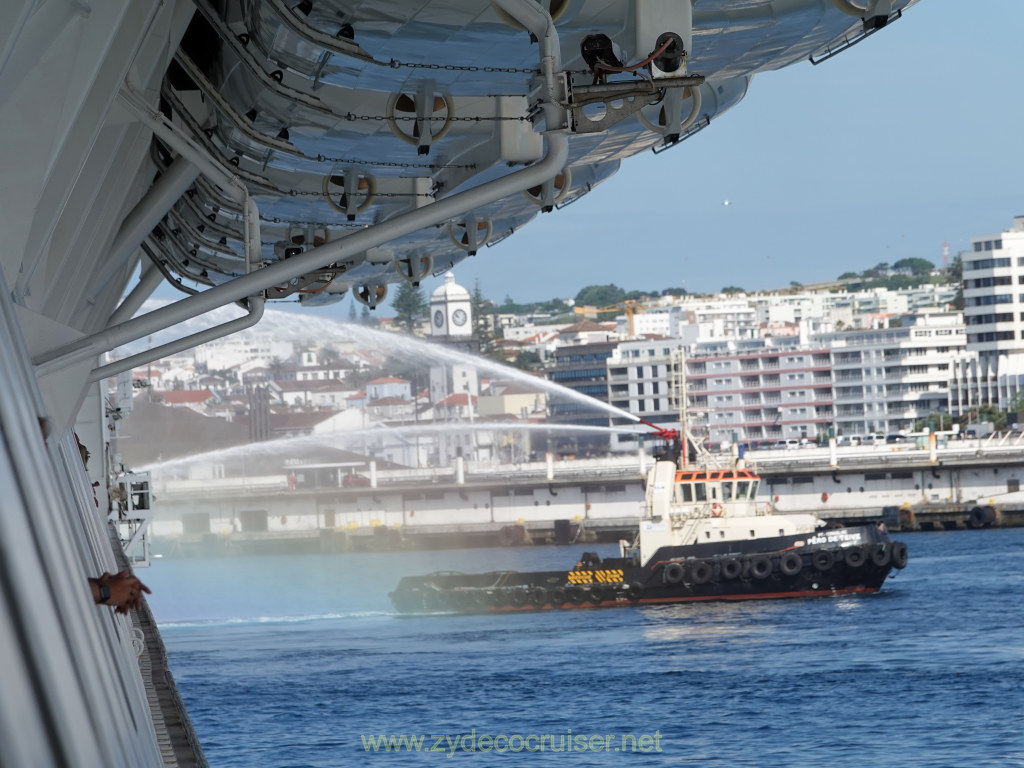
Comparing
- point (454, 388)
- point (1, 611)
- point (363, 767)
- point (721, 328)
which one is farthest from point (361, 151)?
point (721, 328)

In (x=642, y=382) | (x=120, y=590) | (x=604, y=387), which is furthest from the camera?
(x=604, y=387)

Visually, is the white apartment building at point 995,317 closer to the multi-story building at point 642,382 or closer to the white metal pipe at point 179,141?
the multi-story building at point 642,382

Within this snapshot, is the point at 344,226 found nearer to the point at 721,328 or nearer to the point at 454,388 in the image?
the point at 454,388

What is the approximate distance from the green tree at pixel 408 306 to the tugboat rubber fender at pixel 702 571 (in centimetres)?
11887

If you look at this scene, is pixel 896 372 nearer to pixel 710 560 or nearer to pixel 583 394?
pixel 583 394

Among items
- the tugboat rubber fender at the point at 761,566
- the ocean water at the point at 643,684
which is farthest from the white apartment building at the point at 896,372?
the tugboat rubber fender at the point at 761,566

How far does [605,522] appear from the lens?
97.5 m

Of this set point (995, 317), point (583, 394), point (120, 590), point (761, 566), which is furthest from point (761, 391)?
point (120, 590)

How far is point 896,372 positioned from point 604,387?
32.5 metres

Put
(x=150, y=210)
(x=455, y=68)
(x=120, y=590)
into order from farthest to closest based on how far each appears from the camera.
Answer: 1. (x=150, y=210)
2. (x=455, y=68)
3. (x=120, y=590)

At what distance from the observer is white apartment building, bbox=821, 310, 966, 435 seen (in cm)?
13462

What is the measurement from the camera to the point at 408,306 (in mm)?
170250

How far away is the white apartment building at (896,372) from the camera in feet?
442

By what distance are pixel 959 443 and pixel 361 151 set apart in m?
95.1
